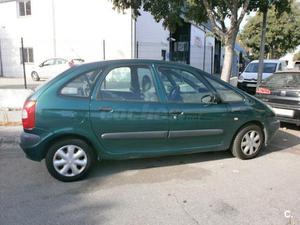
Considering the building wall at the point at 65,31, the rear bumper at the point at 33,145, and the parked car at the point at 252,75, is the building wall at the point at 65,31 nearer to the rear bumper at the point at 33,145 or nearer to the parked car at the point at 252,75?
the parked car at the point at 252,75

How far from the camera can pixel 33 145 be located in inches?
166

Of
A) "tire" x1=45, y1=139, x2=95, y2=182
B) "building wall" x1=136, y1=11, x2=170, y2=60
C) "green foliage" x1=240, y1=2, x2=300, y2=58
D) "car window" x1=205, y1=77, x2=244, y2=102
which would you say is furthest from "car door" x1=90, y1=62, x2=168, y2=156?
"green foliage" x1=240, y1=2, x2=300, y2=58

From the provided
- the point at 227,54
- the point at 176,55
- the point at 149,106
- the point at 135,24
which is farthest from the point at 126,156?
the point at 176,55

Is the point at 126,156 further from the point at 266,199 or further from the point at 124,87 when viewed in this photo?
the point at 266,199

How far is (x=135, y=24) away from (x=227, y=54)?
31.5ft

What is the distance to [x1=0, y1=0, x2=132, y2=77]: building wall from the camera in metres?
17.6

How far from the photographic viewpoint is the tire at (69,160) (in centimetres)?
428

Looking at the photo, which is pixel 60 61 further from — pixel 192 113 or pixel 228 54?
pixel 192 113

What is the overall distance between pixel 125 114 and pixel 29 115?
1.24 meters

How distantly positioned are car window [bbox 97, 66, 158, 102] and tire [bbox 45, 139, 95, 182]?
0.75 metres

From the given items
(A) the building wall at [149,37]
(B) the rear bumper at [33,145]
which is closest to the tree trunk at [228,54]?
(B) the rear bumper at [33,145]

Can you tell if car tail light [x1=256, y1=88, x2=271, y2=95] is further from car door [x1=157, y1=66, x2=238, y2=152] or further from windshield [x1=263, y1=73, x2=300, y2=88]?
car door [x1=157, y1=66, x2=238, y2=152]

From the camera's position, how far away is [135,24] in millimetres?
17562

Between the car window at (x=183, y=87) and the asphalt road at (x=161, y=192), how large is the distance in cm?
108
